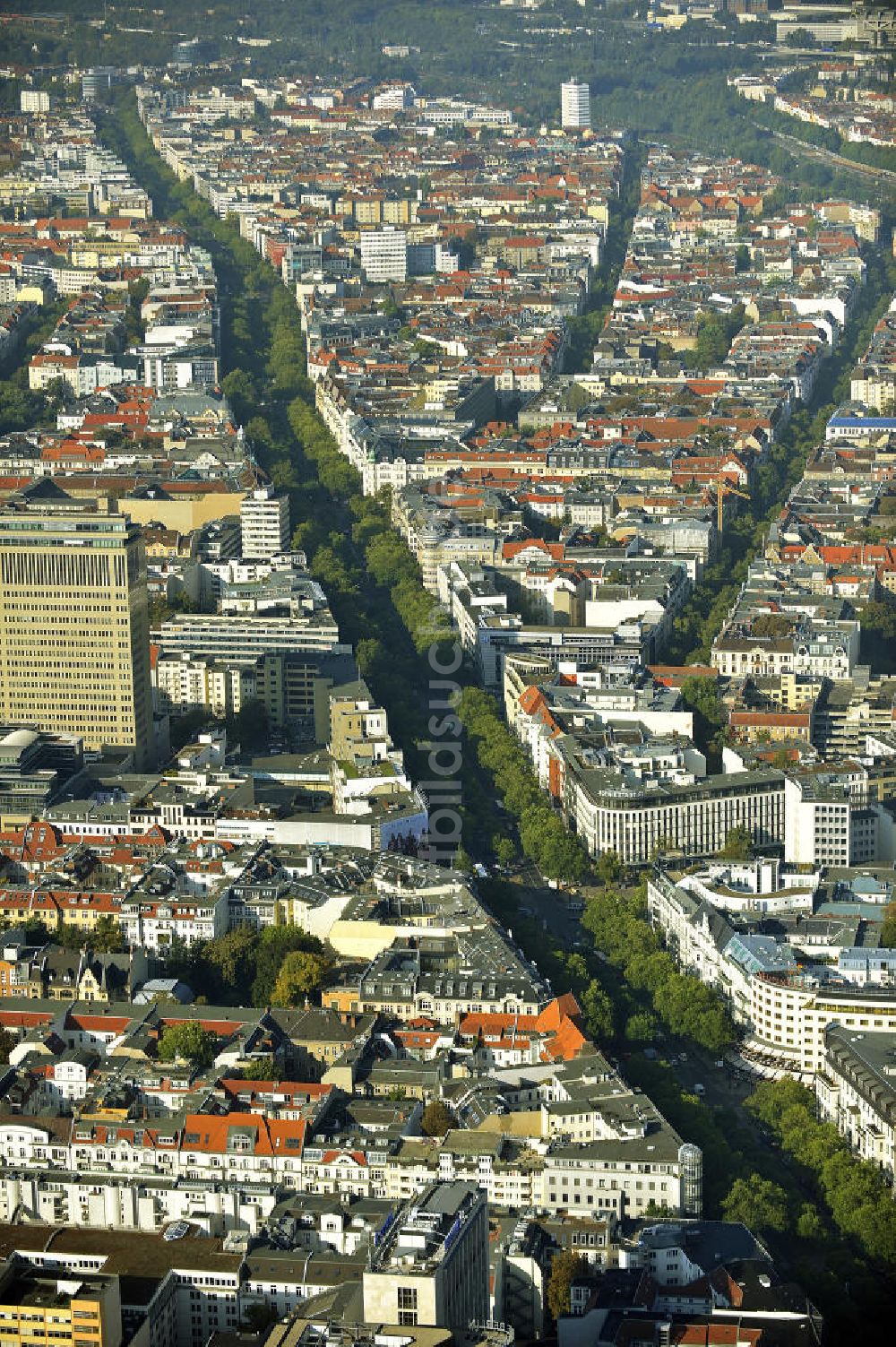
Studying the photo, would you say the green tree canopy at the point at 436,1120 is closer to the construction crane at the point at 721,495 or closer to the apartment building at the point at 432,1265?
the apartment building at the point at 432,1265

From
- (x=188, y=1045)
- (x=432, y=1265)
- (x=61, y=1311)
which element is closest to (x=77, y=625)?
(x=188, y=1045)

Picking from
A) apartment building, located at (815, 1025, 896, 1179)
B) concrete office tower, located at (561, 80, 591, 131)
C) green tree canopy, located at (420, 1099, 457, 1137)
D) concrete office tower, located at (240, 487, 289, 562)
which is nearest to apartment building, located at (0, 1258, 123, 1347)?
green tree canopy, located at (420, 1099, 457, 1137)

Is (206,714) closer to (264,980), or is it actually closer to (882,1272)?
(264,980)

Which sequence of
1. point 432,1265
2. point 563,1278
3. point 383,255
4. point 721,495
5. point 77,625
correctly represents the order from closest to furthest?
point 432,1265 < point 563,1278 < point 77,625 < point 721,495 < point 383,255

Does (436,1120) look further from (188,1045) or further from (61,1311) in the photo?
(61,1311)

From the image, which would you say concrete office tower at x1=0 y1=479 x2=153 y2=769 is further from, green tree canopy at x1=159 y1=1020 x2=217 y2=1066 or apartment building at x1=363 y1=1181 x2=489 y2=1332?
apartment building at x1=363 y1=1181 x2=489 y2=1332

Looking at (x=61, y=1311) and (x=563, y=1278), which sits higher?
(x=61, y=1311)
